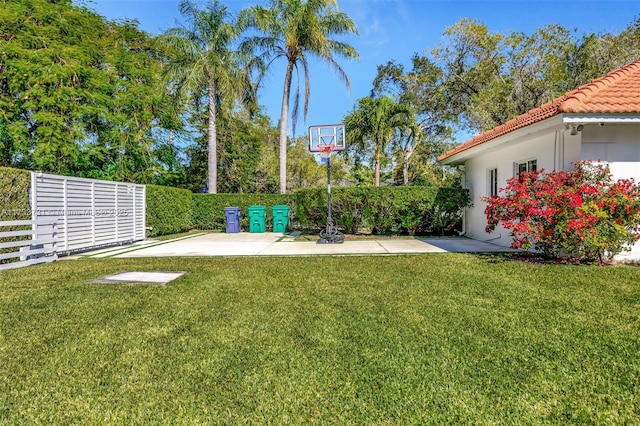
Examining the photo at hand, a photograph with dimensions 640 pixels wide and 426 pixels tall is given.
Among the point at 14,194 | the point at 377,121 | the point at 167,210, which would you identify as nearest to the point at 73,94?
the point at 167,210

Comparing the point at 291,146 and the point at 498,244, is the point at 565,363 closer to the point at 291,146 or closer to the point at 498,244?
the point at 498,244

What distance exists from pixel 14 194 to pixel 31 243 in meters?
1.15

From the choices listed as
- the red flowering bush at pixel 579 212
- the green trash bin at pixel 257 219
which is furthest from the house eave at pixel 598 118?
the green trash bin at pixel 257 219

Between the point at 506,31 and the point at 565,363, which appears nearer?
the point at 565,363

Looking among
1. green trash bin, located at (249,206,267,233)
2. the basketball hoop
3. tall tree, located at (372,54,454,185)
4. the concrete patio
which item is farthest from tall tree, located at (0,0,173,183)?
tall tree, located at (372,54,454,185)

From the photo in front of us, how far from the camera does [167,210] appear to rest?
13828 mm

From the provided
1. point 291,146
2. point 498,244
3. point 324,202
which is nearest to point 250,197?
point 324,202

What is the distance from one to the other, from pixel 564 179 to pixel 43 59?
19.7m

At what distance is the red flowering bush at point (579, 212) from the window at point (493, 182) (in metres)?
3.57

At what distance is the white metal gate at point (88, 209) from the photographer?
7863 millimetres

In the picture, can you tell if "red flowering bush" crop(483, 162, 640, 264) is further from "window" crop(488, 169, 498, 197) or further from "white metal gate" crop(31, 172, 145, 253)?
"white metal gate" crop(31, 172, 145, 253)

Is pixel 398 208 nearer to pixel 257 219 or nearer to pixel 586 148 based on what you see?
pixel 586 148

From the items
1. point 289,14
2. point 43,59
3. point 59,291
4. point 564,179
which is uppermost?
point 289,14

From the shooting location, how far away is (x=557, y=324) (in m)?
3.55
